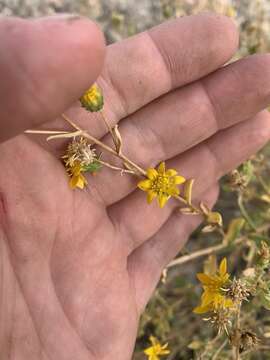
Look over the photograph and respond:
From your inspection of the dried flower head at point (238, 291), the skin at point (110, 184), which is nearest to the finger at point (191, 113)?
the skin at point (110, 184)

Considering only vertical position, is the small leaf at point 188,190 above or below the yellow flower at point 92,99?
below

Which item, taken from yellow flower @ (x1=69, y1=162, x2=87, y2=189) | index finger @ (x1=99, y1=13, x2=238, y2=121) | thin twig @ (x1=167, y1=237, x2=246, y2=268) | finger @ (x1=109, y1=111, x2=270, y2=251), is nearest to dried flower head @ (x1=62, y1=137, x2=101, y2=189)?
yellow flower @ (x1=69, y1=162, x2=87, y2=189)

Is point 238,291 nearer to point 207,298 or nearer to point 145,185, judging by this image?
point 207,298

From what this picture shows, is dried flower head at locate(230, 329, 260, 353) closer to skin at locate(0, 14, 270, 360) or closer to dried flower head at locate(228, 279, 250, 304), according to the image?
dried flower head at locate(228, 279, 250, 304)

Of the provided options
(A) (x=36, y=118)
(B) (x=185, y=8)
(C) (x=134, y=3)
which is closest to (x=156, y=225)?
(A) (x=36, y=118)

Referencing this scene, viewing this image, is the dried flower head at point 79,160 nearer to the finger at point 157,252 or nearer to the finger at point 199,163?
the finger at point 199,163
